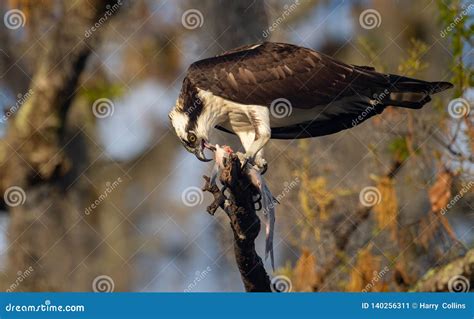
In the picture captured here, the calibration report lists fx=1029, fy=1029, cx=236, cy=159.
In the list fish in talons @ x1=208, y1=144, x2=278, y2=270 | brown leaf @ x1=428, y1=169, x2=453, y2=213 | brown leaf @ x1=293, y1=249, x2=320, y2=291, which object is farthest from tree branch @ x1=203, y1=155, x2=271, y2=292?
brown leaf @ x1=428, y1=169, x2=453, y2=213

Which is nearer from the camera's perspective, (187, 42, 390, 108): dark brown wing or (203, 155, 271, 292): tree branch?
(203, 155, 271, 292): tree branch

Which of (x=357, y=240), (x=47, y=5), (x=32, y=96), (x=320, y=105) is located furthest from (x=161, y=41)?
(x=320, y=105)

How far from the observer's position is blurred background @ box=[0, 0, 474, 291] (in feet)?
29.0

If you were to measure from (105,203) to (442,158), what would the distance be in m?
5.38

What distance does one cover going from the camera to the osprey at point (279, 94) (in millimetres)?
7379

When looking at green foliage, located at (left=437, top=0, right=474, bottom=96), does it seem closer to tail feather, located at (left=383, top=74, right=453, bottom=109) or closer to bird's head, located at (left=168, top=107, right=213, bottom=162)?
tail feather, located at (left=383, top=74, right=453, bottom=109)

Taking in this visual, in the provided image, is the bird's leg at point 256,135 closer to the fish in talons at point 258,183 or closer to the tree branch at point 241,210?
the fish in talons at point 258,183

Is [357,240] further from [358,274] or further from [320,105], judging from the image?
[320,105]

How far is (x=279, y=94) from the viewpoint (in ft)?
24.7

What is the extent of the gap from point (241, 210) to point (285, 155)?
9.62 ft

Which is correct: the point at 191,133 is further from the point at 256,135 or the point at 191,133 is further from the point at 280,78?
the point at 280,78

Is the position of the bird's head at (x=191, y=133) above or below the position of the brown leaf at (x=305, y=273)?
above

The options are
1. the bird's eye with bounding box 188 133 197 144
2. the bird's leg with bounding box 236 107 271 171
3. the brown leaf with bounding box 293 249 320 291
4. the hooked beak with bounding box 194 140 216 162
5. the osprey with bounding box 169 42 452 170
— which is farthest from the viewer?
the brown leaf with bounding box 293 249 320 291

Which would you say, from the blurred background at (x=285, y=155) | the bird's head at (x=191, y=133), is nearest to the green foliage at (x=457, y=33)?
the blurred background at (x=285, y=155)
